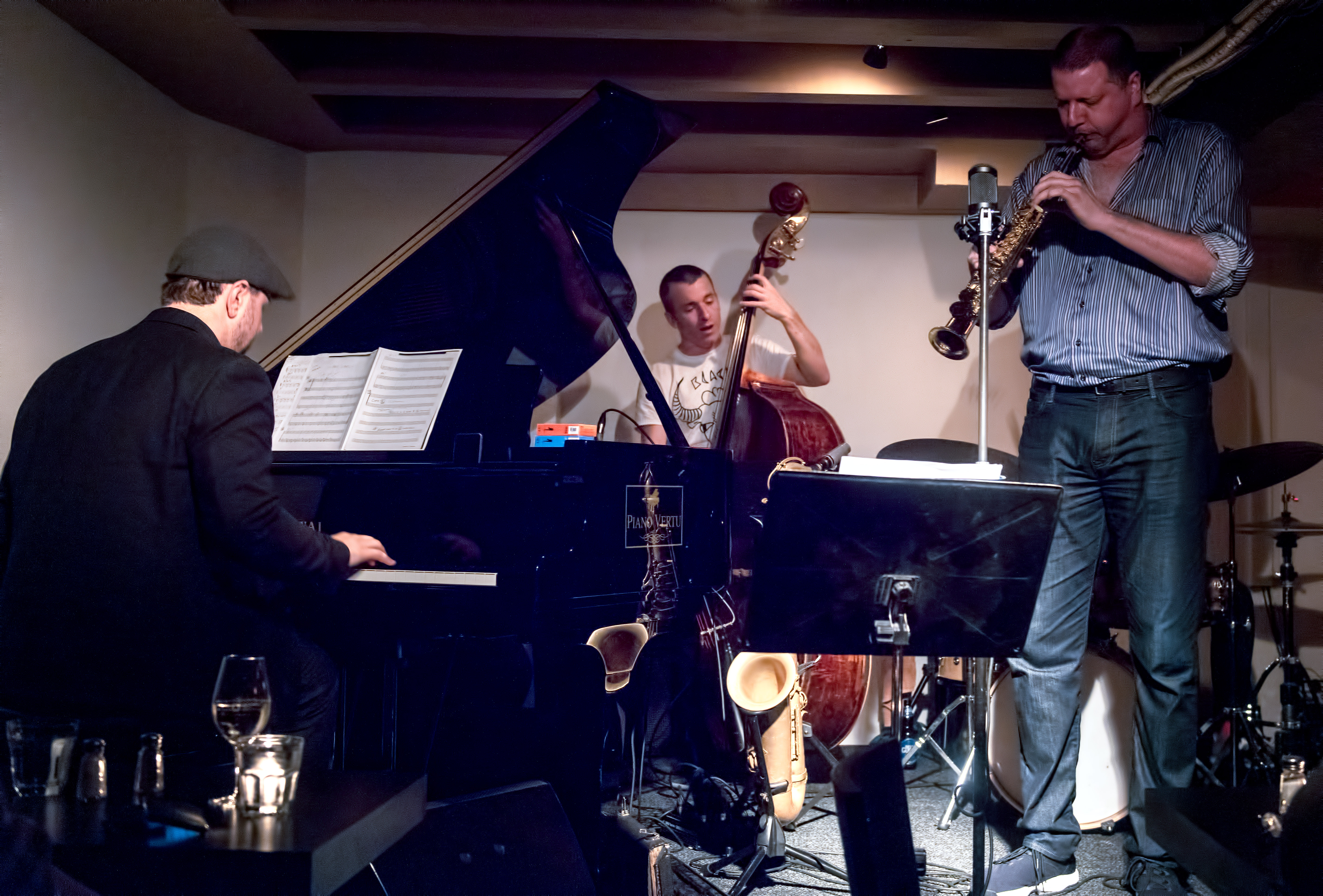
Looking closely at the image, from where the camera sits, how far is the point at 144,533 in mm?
1949

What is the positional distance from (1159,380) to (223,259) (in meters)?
2.22

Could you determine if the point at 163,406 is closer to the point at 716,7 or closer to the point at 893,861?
the point at 893,861

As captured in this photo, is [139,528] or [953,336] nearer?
[139,528]

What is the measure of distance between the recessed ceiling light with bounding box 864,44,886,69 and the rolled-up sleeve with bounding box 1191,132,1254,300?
159 centimetres

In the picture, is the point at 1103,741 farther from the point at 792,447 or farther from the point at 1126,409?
the point at 792,447

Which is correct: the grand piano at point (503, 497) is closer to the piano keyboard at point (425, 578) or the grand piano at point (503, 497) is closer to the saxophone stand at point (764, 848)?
the piano keyboard at point (425, 578)

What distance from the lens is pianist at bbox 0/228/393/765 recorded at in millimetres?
1903

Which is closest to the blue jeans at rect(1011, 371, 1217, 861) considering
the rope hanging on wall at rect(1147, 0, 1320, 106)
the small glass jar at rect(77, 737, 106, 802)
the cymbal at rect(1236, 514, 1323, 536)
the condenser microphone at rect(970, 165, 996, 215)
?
the condenser microphone at rect(970, 165, 996, 215)

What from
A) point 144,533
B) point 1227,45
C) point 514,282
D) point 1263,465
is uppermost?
point 1227,45

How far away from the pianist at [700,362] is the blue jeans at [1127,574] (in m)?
1.50

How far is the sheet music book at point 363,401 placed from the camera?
238 cm

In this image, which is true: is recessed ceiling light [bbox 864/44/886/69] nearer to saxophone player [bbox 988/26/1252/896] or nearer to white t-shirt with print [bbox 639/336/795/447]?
white t-shirt with print [bbox 639/336/795/447]

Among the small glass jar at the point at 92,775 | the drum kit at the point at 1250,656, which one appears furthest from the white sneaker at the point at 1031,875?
the small glass jar at the point at 92,775

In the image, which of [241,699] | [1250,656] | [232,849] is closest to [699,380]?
[1250,656]
